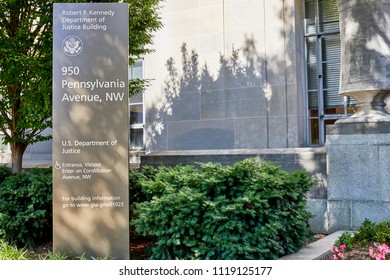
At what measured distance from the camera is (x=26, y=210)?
730cm

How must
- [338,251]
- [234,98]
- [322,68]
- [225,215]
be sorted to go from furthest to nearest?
[234,98]
[322,68]
[225,215]
[338,251]

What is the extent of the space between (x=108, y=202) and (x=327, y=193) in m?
3.95

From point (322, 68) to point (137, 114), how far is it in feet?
17.0

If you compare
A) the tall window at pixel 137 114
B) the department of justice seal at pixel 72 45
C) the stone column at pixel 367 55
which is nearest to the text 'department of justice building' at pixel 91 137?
the department of justice seal at pixel 72 45

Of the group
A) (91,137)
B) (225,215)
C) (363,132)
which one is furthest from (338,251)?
(91,137)

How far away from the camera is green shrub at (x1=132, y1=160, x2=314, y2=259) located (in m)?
5.79

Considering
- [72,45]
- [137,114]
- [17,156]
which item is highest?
[72,45]

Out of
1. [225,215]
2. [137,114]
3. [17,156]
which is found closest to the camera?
[225,215]

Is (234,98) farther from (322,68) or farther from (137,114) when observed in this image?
(137,114)

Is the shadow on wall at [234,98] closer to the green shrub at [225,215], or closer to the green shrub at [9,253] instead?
the green shrub at [225,215]

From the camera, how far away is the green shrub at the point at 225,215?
19.0 ft

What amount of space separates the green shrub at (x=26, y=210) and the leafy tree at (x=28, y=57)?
1.30m

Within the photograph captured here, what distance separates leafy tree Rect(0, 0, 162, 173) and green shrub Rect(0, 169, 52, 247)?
51.3 inches

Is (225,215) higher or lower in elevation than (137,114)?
lower
